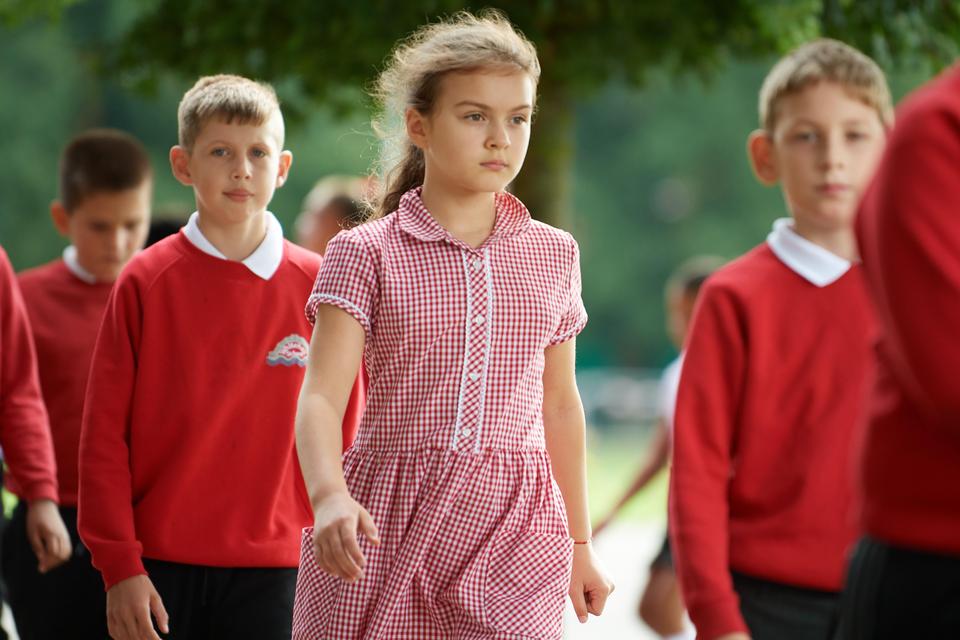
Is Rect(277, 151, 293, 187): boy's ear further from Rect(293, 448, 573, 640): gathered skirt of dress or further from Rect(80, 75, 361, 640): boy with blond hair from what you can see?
Rect(293, 448, 573, 640): gathered skirt of dress

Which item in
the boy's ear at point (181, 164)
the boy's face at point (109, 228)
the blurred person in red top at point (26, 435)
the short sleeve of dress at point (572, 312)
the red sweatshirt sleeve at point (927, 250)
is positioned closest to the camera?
the red sweatshirt sleeve at point (927, 250)

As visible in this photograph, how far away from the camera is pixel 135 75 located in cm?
875

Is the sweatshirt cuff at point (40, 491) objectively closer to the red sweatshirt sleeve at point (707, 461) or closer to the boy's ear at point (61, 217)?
the boy's ear at point (61, 217)

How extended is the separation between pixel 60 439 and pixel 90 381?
137 centimetres

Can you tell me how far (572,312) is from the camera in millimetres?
3986

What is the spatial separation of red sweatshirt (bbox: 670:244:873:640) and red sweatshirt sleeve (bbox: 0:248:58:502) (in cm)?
252

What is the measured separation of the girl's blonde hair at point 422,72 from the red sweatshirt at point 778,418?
0.78 meters

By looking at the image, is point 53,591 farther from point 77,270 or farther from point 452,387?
point 452,387

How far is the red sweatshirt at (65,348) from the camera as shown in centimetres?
572

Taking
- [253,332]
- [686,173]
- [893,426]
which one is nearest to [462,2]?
[253,332]

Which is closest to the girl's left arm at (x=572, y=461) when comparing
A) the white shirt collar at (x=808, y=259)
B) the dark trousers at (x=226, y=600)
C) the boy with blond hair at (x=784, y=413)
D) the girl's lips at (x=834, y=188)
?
the boy with blond hair at (x=784, y=413)

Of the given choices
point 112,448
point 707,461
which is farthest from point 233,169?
point 707,461

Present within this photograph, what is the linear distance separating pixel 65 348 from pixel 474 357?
8.14 ft

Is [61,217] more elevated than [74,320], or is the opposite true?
[61,217]
